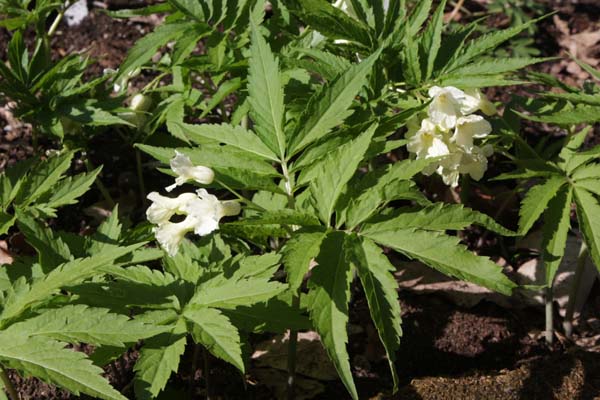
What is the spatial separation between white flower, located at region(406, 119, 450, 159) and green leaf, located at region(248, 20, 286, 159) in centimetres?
40

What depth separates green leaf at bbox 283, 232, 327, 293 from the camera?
1.65m

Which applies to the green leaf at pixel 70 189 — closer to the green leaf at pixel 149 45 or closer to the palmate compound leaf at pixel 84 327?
the green leaf at pixel 149 45

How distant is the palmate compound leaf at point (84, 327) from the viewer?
157 centimetres

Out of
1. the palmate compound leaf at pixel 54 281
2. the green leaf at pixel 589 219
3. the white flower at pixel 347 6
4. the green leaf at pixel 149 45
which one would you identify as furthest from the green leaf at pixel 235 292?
the white flower at pixel 347 6

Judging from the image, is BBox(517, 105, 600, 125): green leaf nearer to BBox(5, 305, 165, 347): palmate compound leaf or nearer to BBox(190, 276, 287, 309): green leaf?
BBox(190, 276, 287, 309): green leaf

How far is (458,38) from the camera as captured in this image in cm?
228

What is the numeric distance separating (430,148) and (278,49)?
2.51 ft

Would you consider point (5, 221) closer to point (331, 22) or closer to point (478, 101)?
point (331, 22)

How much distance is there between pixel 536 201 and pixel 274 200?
800 millimetres

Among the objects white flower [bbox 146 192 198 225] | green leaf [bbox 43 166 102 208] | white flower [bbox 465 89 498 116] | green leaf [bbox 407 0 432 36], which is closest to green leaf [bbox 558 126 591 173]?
white flower [bbox 465 89 498 116]

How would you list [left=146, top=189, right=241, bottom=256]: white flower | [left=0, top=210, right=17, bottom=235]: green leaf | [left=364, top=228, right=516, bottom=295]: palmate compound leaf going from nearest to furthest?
[left=364, top=228, right=516, bottom=295]: palmate compound leaf → [left=146, top=189, right=241, bottom=256]: white flower → [left=0, top=210, right=17, bottom=235]: green leaf

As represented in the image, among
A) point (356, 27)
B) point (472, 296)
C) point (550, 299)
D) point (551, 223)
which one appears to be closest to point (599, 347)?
point (550, 299)

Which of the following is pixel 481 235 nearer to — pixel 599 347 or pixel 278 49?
pixel 599 347

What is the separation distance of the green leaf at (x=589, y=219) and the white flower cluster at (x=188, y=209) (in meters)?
1.03
